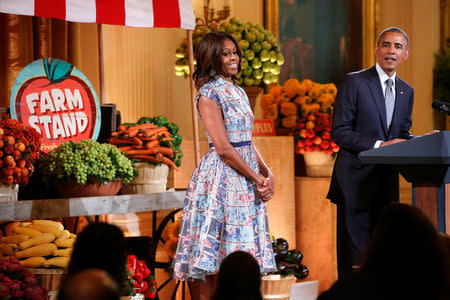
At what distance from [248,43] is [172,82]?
832mm

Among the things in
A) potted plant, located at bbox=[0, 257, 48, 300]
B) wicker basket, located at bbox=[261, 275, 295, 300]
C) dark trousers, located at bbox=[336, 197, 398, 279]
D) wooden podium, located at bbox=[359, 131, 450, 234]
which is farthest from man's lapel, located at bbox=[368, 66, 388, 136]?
potted plant, located at bbox=[0, 257, 48, 300]

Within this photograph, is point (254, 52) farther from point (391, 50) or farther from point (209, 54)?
point (209, 54)

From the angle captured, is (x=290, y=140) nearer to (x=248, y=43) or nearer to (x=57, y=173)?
(x=248, y=43)

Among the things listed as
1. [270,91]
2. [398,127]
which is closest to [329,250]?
[270,91]

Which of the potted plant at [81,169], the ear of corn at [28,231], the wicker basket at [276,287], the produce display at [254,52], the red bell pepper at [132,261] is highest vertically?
the produce display at [254,52]

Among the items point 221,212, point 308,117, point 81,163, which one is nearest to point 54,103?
point 81,163

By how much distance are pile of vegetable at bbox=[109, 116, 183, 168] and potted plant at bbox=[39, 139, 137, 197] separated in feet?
0.68

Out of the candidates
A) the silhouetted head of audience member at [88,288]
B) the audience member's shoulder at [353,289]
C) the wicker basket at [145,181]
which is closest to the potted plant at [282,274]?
the wicker basket at [145,181]

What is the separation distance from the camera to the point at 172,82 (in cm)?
480

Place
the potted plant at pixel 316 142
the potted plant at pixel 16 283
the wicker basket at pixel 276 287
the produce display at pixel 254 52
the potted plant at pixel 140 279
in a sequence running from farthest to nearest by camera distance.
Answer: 1. the potted plant at pixel 316 142
2. the produce display at pixel 254 52
3. the wicker basket at pixel 276 287
4. the potted plant at pixel 140 279
5. the potted plant at pixel 16 283

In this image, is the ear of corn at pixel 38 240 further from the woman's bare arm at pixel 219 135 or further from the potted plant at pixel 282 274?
the potted plant at pixel 282 274

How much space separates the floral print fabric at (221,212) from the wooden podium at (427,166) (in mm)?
509

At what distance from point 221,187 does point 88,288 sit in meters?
1.66

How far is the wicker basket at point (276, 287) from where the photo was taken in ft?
11.6
